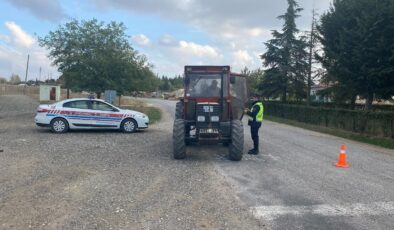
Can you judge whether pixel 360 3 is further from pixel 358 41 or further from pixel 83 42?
pixel 83 42

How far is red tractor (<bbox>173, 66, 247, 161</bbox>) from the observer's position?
12125 millimetres

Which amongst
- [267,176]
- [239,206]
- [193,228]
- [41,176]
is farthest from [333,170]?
[41,176]

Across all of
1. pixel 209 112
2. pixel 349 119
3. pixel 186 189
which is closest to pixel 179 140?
pixel 209 112

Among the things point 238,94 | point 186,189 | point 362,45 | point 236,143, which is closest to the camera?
point 186,189

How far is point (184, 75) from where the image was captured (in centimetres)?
1307

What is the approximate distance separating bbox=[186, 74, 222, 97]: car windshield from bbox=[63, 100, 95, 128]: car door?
700 cm

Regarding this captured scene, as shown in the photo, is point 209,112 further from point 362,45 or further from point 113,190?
point 362,45

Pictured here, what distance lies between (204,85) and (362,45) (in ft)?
57.9

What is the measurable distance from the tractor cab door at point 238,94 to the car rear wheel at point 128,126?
6.67 metres

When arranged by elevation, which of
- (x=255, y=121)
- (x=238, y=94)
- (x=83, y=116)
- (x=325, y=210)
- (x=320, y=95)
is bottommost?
(x=325, y=210)

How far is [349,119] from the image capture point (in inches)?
944

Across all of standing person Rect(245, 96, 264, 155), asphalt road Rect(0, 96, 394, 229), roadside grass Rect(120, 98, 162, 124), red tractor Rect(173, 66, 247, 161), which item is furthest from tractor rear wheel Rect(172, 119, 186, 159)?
roadside grass Rect(120, 98, 162, 124)

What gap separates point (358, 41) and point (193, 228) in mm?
24500

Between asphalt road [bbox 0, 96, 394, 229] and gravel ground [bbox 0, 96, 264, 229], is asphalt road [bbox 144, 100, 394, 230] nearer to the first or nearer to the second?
asphalt road [bbox 0, 96, 394, 229]
